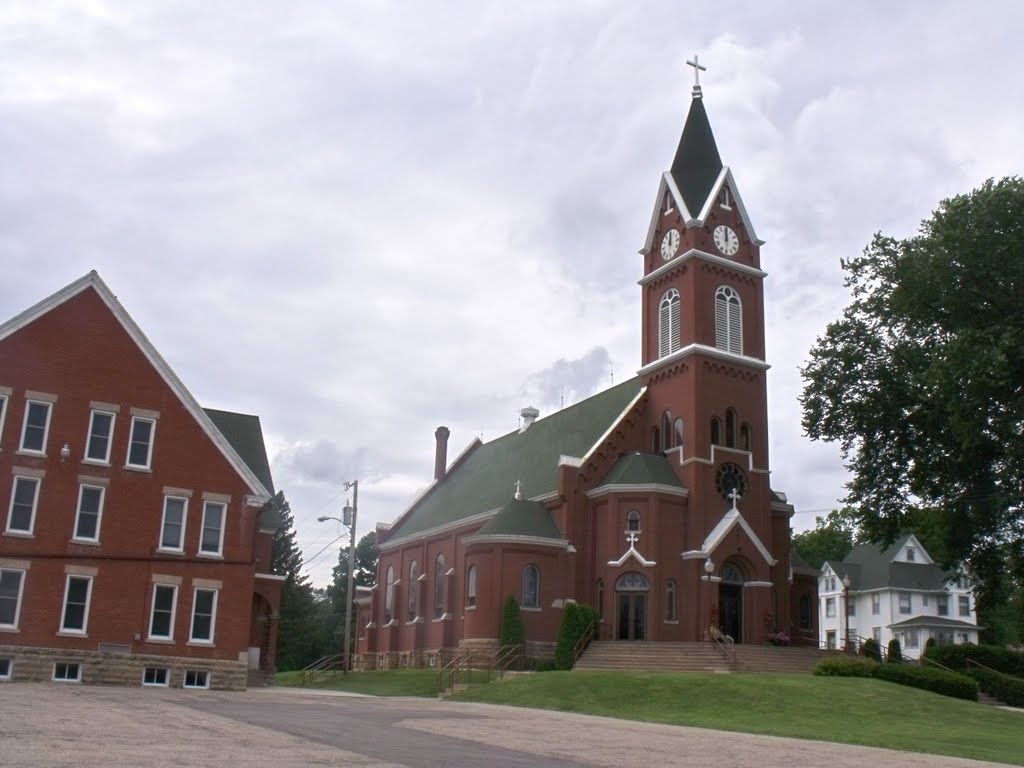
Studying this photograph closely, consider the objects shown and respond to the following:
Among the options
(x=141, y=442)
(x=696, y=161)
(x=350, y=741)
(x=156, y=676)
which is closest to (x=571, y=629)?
(x=156, y=676)

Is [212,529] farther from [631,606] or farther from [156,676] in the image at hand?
[631,606]

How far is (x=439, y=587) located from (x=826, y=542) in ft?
184

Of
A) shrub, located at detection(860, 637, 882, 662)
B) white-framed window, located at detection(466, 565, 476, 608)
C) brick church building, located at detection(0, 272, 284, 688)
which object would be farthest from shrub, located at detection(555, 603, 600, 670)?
brick church building, located at detection(0, 272, 284, 688)

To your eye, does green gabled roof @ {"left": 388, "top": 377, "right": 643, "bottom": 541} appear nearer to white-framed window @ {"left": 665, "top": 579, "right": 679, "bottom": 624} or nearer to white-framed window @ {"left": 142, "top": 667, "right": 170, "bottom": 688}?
white-framed window @ {"left": 665, "top": 579, "right": 679, "bottom": 624}

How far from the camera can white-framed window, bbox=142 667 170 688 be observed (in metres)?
35.8

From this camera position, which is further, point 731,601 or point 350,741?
point 731,601

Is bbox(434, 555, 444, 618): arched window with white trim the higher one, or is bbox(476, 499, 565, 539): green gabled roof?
bbox(476, 499, 565, 539): green gabled roof

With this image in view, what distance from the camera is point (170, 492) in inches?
1480

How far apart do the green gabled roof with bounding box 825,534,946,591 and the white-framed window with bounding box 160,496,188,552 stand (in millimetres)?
59267

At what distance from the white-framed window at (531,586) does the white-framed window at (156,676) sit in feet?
54.2

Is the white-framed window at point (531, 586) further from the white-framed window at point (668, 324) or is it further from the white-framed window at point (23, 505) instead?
the white-framed window at point (23, 505)

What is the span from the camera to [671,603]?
4528 centimetres

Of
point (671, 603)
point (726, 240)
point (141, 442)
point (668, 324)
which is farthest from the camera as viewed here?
point (726, 240)

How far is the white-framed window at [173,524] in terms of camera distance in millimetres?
37219
